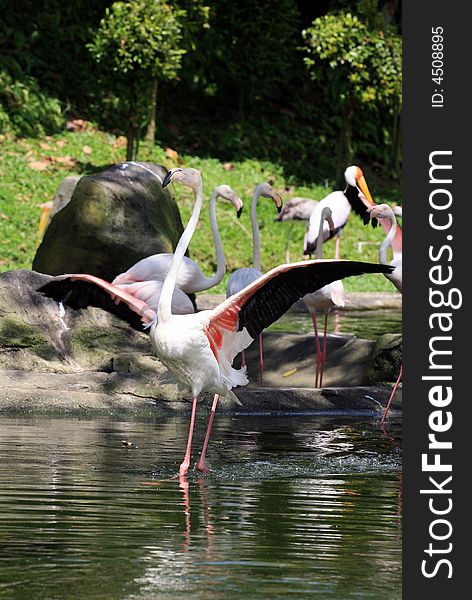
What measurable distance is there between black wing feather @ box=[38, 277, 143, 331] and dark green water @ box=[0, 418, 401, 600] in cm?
78

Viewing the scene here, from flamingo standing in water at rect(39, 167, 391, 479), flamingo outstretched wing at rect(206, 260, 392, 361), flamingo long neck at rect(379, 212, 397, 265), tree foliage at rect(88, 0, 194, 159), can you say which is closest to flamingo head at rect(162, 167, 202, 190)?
flamingo standing in water at rect(39, 167, 391, 479)

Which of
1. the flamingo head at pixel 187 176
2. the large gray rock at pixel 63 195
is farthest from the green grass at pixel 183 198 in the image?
the flamingo head at pixel 187 176

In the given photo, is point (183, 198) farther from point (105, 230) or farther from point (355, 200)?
point (105, 230)

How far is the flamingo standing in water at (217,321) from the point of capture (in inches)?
258

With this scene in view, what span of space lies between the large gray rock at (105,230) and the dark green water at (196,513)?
13.0ft

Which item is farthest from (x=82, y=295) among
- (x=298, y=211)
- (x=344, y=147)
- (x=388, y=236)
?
(x=344, y=147)

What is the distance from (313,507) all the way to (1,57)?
16021 mm

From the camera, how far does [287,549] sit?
451 cm

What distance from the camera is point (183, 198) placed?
62.1 ft

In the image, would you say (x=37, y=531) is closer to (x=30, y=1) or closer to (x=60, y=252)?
(x=60, y=252)

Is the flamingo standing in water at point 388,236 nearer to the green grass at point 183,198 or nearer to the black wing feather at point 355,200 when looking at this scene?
the black wing feather at point 355,200

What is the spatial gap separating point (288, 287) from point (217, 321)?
1.61 ft

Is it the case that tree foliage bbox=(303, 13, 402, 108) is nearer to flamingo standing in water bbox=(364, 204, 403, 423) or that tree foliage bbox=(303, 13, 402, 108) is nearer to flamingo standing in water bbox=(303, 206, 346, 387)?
flamingo standing in water bbox=(303, 206, 346, 387)

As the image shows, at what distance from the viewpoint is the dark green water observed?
157 inches
